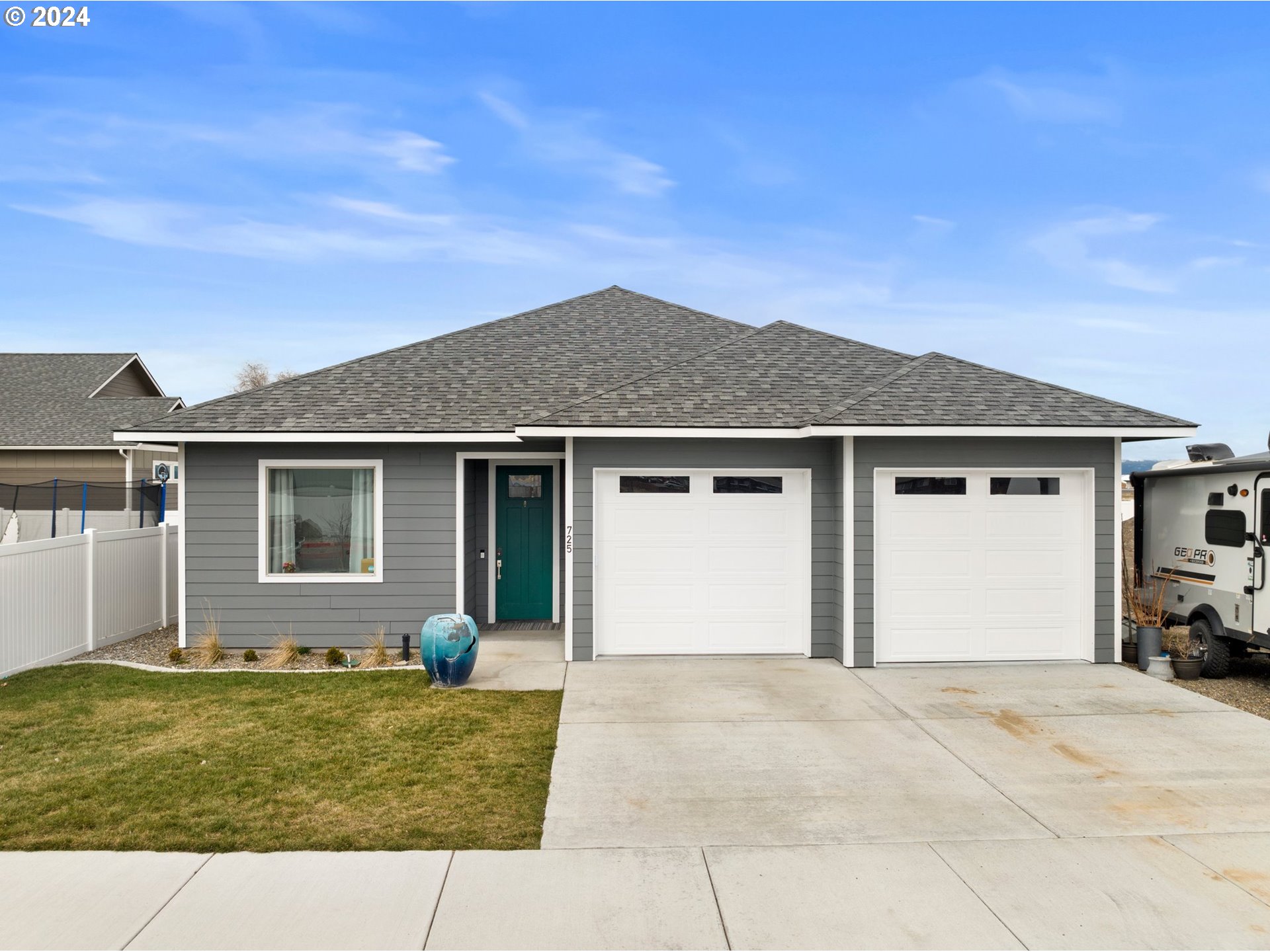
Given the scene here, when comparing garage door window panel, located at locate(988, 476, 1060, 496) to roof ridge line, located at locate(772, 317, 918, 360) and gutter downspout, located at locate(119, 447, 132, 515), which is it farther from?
gutter downspout, located at locate(119, 447, 132, 515)

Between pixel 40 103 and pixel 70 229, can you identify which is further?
pixel 70 229

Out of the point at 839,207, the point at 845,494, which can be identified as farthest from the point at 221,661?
the point at 839,207

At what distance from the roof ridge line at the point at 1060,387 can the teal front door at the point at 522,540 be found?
18.9ft

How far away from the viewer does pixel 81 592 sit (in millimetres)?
9883

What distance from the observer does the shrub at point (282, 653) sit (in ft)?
30.7

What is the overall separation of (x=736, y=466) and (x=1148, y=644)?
5133mm

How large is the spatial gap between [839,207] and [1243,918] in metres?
16.7

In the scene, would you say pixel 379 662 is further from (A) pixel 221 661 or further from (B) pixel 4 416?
(B) pixel 4 416

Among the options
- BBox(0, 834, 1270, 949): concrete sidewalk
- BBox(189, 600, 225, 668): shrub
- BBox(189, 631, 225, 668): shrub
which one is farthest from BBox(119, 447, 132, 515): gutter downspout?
BBox(0, 834, 1270, 949): concrete sidewalk

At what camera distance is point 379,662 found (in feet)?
30.9

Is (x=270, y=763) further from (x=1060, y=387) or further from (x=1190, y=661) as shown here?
(x=1060, y=387)

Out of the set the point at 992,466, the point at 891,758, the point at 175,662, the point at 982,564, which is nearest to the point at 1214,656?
the point at 982,564

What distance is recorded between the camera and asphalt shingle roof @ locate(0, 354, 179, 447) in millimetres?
20859

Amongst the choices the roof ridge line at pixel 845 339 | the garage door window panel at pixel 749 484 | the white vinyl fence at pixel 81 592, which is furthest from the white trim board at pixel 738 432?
the roof ridge line at pixel 845 339
